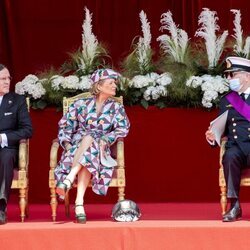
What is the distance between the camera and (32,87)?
26.6 ft

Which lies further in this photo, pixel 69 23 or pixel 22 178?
pixel 69 23

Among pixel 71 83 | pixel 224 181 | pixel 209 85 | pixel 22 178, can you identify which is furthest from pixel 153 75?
pixel 22 178

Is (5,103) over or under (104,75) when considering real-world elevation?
under

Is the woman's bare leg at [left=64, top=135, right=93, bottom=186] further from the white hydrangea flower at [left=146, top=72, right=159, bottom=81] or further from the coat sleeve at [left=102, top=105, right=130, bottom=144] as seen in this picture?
the white hydrangea flower at [left=146, top=72, right=159, bottom=81]

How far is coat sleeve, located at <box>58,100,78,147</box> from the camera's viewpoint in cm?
709

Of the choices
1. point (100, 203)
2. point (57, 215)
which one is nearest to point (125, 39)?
point (100, 203)

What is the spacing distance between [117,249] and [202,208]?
5.00 feet

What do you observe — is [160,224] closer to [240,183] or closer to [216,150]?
[240,183]

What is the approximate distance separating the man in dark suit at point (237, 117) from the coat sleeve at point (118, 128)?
68 cm

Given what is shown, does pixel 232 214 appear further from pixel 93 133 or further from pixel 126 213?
pixel 93 133

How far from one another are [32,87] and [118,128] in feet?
4.57

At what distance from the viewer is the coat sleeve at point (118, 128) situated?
6.96 m

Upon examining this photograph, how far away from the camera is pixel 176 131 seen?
8.00 metres

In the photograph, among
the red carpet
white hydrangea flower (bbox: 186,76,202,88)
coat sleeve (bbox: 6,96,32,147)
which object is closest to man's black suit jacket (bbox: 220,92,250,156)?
the red carpet
